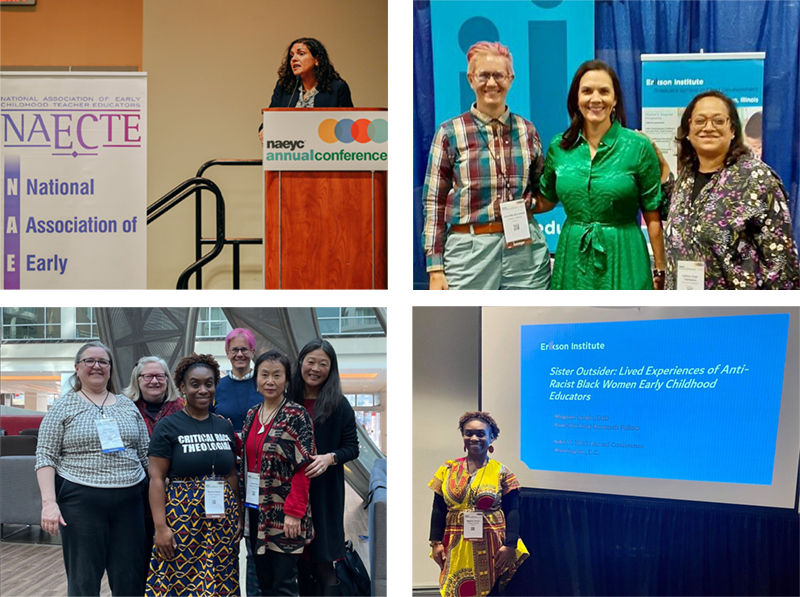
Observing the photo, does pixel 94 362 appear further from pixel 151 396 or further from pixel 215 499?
pixel 215 499

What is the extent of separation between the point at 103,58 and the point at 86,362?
3.87m

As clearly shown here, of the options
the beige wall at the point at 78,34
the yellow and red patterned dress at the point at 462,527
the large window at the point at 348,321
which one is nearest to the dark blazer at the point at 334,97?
the large window at the point at 348,321

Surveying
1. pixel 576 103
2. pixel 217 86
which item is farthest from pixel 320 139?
pixel 217 86

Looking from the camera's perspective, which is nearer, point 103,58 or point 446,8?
point 446,8

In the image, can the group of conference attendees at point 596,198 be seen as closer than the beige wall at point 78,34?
Yes

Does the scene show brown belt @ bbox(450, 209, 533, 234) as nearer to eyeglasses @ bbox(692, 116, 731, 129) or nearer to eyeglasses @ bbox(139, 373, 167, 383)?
eyeglasses @ bbox(692, 116, 731, 129)

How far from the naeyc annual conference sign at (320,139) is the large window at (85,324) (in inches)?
23.6

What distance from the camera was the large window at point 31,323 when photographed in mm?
1923

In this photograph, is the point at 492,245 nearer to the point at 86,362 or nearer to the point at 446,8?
the point at 446,8

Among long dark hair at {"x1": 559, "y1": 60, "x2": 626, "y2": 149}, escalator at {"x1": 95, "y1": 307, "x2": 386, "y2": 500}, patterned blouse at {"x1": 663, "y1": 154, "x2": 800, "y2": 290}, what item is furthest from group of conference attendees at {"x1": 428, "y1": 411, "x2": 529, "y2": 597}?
long dark hair at {"x1": 559, "y1": 60, "x2": 626, "y2": 149}

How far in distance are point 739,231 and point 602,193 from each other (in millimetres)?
354

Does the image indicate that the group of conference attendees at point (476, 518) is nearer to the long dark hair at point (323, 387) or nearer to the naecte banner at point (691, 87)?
the long dark hair at point (323, 387)

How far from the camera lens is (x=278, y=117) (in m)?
2.15

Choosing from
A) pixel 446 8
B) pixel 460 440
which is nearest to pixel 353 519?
pixel 460 440
